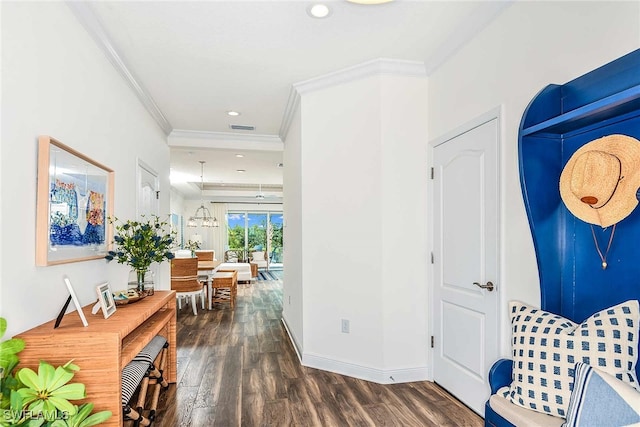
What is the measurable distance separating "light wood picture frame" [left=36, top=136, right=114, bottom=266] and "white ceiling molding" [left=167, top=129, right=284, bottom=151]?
261 centimetres

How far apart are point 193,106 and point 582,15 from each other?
3.64m

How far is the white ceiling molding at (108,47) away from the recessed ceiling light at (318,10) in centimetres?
135

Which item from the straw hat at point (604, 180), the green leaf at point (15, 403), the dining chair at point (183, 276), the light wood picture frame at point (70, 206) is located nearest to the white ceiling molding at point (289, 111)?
the light wood picture frame at point (70, 206)

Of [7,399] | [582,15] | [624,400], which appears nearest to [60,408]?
[7,399]

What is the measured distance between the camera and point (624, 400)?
3.75ft

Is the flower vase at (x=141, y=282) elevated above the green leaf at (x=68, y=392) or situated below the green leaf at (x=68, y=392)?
above

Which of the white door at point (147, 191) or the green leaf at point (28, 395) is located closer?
the green leaf at point (28, 395)

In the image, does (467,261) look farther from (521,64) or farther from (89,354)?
(89,354)

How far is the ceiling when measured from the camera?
7.66 ft

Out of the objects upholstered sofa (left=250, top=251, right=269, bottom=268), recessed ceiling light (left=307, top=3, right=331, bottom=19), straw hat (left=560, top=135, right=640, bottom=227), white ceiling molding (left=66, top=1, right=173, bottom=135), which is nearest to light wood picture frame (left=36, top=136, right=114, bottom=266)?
white ceiling molding (left=66, top=1, right=173, bottom=135)

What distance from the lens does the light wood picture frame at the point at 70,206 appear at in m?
1.84

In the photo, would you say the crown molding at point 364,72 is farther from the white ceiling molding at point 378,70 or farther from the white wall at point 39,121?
the white wall at point 39,121

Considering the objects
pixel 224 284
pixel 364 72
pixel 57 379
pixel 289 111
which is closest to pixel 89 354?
pixel 57 379

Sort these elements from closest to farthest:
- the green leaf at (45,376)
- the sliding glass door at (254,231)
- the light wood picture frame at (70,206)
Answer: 1. the green leaf at (45,376)
2. the light wood picture frame at (70,206)
3. the sliding glass door at (254,231)
